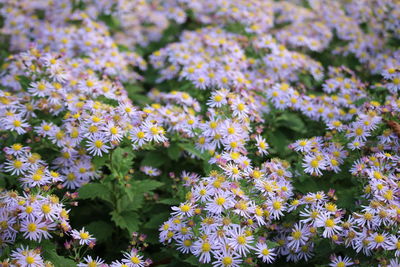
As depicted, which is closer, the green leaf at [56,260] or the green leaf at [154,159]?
the green leaf at [56,260]

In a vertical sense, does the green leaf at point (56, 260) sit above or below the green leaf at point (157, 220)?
above

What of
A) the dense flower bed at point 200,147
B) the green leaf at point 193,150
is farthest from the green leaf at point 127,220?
the green leaf at point 193,150

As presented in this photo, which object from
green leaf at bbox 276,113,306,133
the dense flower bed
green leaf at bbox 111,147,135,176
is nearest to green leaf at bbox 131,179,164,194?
the dense flower bed

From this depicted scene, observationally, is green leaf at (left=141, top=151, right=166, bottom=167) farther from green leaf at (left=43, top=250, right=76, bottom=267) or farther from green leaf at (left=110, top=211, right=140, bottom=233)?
green leaf at (left=43, top=250, right=76, bottom=267)

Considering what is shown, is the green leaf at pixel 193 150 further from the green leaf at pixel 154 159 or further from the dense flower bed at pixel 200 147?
the green leaf at pixel 154 159

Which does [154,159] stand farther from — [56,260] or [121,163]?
[56,260]

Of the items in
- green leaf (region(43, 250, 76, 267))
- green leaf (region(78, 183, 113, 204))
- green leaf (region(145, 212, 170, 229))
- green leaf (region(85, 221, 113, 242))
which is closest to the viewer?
green leaf (region(43, 250, 76, 267))
